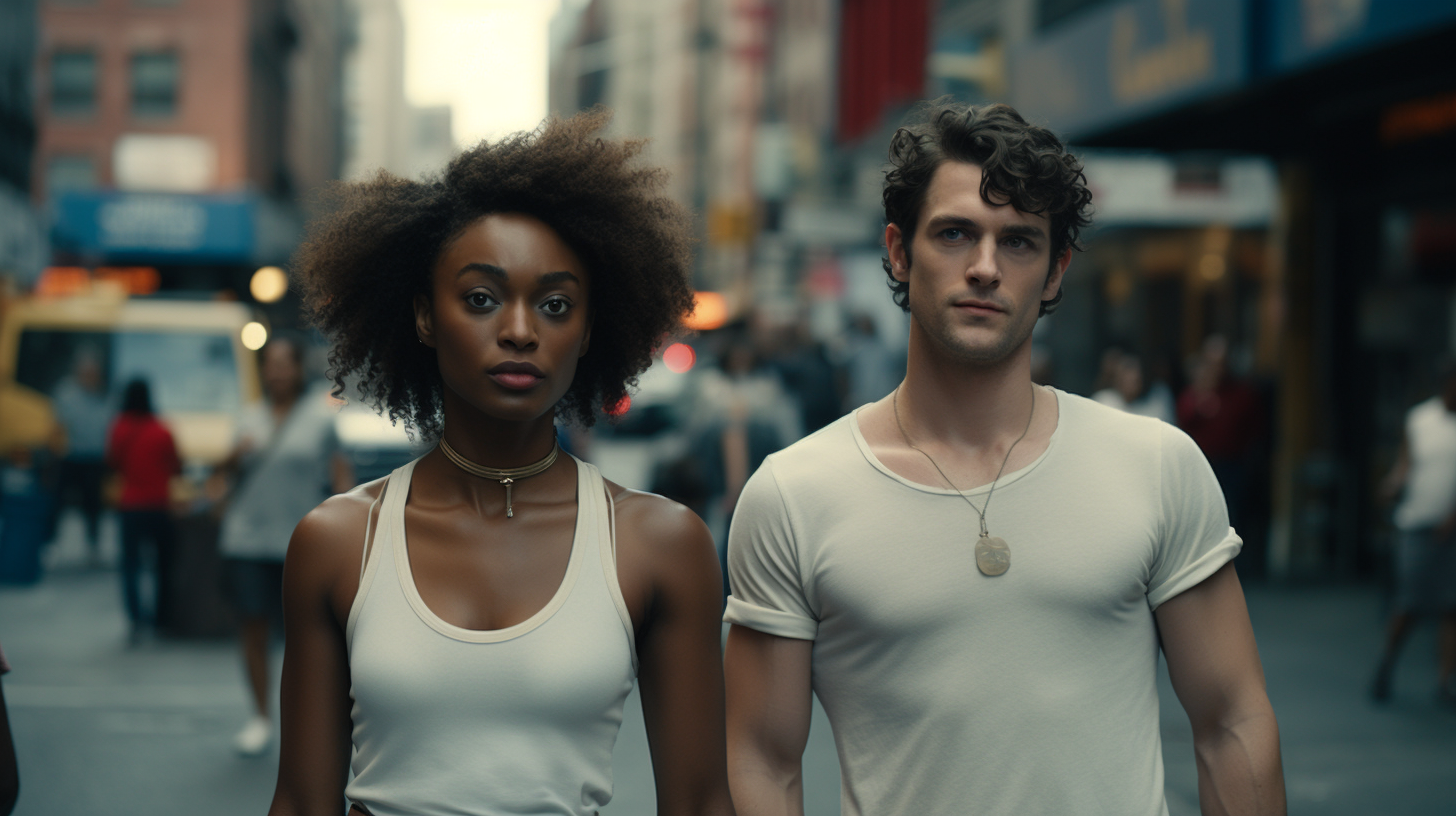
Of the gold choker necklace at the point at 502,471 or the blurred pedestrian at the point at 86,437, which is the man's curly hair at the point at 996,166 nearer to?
the gold choker necklace at the point at 502,471

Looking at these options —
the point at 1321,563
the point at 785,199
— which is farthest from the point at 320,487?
the point at 785,199

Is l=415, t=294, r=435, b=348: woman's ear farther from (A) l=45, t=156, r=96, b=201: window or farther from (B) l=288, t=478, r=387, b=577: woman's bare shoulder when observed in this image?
(A) l=45, t=156, r=96, b=201: window

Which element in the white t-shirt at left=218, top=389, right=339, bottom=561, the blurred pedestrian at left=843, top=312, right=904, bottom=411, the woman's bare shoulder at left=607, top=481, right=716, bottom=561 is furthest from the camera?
the blurred pedestrian at left=843, top=312, right=904, bottom=411

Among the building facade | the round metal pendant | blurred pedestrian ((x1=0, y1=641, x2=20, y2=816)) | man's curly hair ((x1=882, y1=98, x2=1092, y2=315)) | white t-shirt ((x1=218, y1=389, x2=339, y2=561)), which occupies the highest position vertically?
the building facade

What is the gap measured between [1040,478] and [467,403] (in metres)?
1.01

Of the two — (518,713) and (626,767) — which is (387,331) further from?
(626,767)

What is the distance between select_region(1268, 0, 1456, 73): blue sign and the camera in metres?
8.68

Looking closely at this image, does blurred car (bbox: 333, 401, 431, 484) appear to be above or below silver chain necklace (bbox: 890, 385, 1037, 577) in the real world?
below

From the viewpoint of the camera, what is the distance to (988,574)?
105 inches

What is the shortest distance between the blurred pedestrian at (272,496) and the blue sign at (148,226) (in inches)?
1001

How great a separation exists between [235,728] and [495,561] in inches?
241

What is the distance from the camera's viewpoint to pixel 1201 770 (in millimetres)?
2744

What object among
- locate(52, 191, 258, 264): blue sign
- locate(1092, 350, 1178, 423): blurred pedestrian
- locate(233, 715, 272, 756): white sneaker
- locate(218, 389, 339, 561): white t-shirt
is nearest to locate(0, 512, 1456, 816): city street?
locate(233, 715, 272, 756): white sneaker

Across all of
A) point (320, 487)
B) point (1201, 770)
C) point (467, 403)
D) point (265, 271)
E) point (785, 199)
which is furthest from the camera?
point (785, 199)
